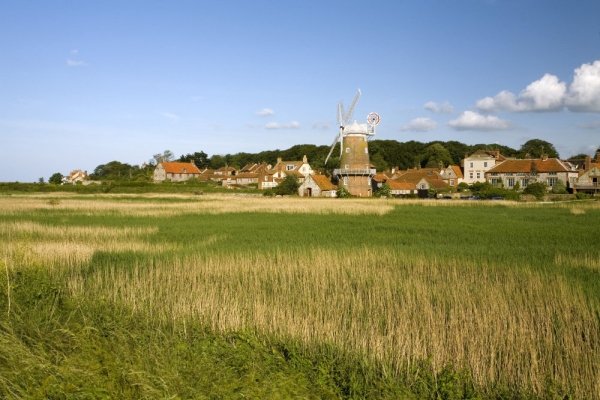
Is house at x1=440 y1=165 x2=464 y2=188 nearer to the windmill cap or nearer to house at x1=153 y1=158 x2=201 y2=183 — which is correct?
the windmill cap

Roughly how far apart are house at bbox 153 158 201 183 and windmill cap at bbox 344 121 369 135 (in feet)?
198

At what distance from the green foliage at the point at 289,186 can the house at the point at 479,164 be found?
43.5 metres

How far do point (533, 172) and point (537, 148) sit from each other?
5870 cm

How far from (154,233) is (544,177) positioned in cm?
7551

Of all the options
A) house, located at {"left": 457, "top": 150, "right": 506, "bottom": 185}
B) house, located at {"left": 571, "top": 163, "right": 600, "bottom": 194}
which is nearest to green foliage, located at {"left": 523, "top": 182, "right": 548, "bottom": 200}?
house, located at {"left": 571, "top": 163, "right": 600, "bottom": 194}

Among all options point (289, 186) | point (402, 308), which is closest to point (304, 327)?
point (402, 308)

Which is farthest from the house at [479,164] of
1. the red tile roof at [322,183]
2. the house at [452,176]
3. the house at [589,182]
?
the red tile roof at [322,183]

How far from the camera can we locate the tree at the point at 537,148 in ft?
425

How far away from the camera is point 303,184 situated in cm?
7369

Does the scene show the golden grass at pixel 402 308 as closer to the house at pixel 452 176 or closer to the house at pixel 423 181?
the house at pixel 423 181

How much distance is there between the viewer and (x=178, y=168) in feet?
404

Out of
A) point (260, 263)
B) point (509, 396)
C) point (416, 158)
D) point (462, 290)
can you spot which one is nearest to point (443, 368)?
point (509, 396)

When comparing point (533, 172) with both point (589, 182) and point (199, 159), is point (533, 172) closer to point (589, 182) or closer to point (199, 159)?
point (589, 182)

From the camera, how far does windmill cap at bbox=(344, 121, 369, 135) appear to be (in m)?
70.0
